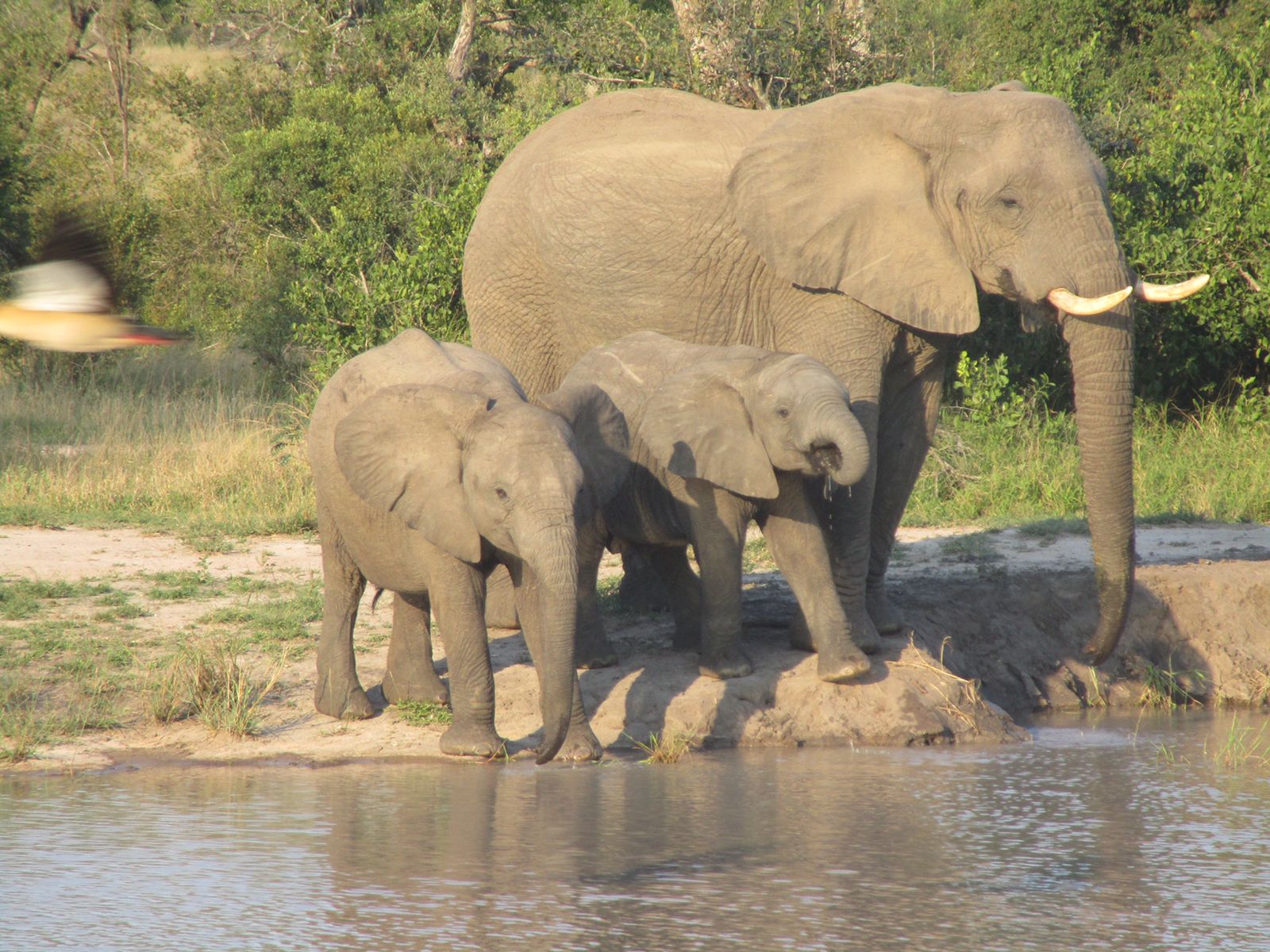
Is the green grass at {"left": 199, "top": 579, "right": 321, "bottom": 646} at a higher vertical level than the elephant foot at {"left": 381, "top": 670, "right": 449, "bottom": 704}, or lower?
higher

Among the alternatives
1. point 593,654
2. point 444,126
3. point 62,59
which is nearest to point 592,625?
point 593,654

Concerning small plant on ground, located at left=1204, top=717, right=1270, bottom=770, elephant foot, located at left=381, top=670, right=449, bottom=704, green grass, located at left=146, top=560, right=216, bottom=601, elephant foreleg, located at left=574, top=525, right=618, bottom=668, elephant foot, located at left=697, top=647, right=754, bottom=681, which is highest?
green grass, located at left=146, top=560, right=216, bottom=601

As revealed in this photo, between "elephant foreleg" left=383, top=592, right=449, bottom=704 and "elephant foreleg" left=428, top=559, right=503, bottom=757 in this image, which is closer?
"elephant foreleg" left=428, top=559, right=503, bottom=757

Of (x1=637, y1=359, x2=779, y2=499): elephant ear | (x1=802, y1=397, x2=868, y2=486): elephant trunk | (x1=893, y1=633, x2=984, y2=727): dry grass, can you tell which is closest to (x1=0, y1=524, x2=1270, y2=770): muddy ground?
(x1=893, y1=633, x2=984, y2=727): dry grass

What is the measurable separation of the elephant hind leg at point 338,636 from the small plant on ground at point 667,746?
1.19 m

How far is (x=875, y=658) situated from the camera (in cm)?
748

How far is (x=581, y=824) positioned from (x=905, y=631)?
105 inches

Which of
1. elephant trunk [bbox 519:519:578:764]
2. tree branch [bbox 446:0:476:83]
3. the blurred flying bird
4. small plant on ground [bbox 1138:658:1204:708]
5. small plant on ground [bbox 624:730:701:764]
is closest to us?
the blurred flying bird

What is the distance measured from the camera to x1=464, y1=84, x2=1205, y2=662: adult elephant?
721 cm

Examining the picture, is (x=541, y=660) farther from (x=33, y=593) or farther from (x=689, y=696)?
(x=33, y=593)

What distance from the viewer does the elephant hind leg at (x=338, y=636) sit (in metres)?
7.25

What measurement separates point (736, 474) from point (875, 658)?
1.12 m

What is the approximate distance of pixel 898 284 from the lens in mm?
7547

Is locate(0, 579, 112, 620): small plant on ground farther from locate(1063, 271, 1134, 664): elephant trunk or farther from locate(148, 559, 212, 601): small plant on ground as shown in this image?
locate(1063, 271, 1134, 664): elephant trunk
